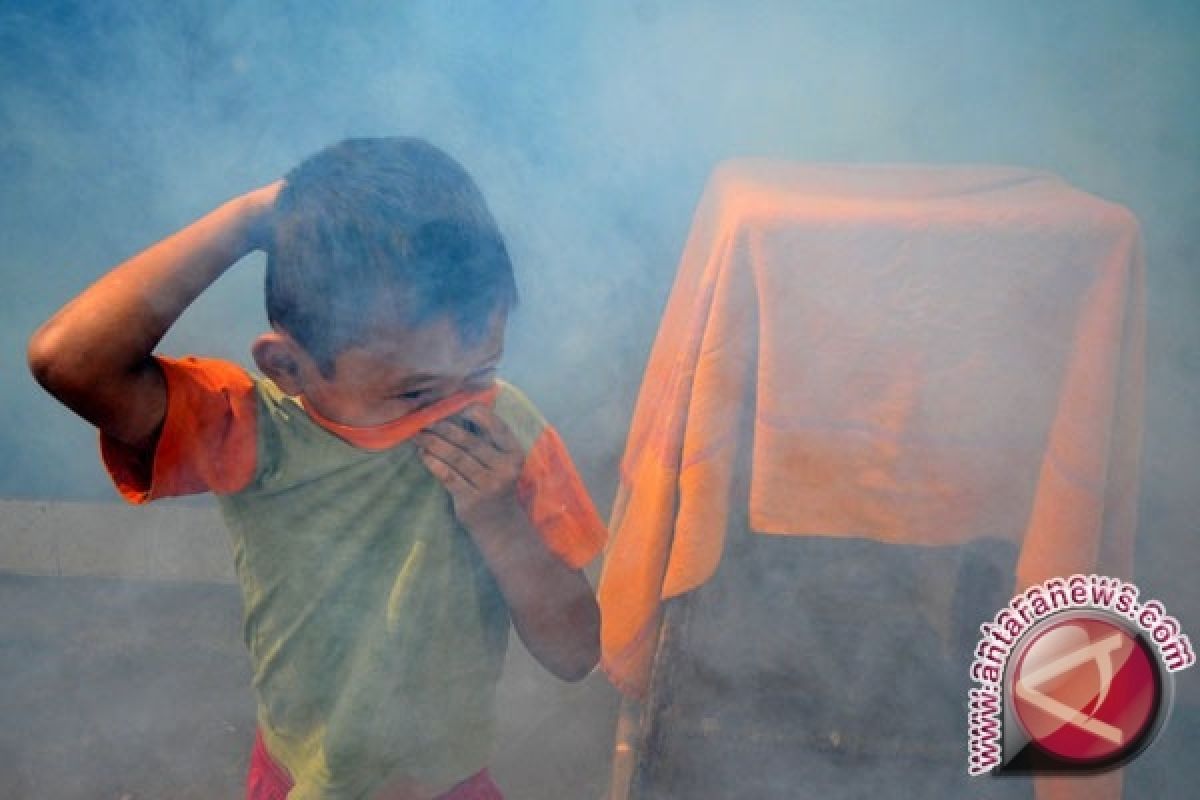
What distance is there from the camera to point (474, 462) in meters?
0.95

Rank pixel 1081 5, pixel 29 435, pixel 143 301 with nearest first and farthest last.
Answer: pixel 143 301 < pixel 1081 5 < pixel 29 435

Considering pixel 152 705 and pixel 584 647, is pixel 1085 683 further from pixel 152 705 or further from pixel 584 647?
pixel 152 705

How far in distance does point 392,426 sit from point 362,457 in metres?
0.05

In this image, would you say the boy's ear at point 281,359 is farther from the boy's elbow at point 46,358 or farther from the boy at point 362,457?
the boy's elbow at point 46,358

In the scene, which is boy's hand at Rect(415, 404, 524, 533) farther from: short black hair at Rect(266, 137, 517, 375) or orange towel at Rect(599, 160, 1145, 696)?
orange towel at Rect(599, 160, 1145, 696)

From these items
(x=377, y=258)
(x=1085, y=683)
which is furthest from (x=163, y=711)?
(x=1085, y=683)

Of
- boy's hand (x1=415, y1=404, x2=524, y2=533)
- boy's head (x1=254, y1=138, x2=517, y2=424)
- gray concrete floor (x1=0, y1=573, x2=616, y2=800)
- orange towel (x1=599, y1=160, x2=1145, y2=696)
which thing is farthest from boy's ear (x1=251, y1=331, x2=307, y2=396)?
gray concrete floor (x1=0, y1=573, x2=616, y2=800)

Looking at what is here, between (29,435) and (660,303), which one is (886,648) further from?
(29,435)

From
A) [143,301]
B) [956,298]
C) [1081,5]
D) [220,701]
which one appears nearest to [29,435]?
[220,701]

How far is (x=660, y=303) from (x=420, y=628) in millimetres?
1444

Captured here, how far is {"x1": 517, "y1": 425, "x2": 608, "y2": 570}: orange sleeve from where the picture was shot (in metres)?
1.03

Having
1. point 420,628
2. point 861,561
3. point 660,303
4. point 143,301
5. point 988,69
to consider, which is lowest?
point 861,561

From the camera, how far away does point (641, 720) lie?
168 centimetres

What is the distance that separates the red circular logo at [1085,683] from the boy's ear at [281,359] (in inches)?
37.1
